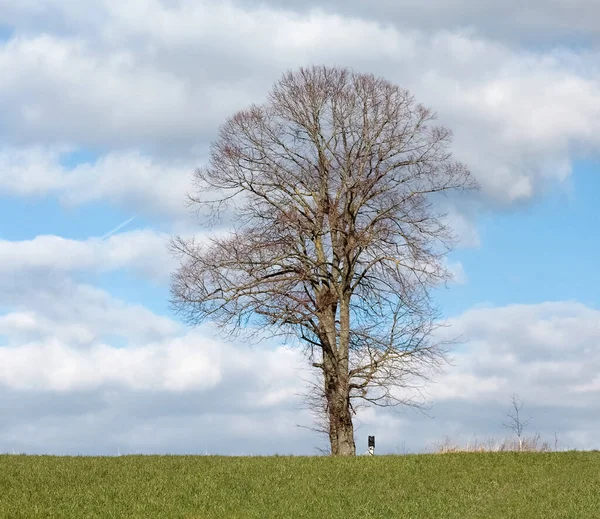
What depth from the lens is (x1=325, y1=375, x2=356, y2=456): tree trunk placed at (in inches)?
1046

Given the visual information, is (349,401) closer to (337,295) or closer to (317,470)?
(337,295)

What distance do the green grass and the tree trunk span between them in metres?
4.27

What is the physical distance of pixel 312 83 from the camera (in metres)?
28.2

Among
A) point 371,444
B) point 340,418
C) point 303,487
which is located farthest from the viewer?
point 340,418

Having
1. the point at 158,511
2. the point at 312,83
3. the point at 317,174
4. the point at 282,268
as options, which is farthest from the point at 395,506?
the point at 312,83

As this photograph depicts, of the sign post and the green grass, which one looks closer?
the green grass

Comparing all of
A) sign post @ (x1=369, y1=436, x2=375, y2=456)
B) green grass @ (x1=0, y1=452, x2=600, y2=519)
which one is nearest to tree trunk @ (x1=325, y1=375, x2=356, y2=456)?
sign post @ (x1=369, y1=436, x2=375, y2=456)

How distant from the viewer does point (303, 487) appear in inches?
706

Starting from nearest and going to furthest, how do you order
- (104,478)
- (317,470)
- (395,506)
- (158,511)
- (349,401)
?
(158,511)
(395,506)
(104,478)
(317,470)
(349,401)

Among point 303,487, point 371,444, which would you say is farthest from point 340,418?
point 303,487

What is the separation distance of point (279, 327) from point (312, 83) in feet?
26.9

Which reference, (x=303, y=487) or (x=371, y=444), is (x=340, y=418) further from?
(x=303, y=487)

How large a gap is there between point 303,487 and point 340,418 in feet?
28.8

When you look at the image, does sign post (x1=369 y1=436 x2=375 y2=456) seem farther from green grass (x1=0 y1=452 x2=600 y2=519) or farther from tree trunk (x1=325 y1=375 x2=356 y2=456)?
green grass (x1=0 y1=452 x2=600 y2=519)
